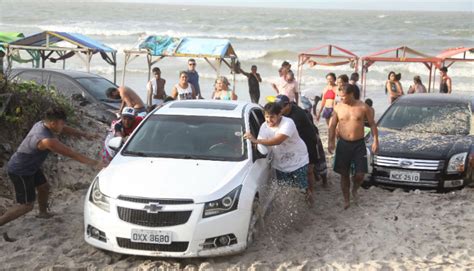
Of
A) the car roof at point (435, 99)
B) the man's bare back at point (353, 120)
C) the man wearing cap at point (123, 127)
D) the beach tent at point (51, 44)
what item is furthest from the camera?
the beach tent at point (51, 44)

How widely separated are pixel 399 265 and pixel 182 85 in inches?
290

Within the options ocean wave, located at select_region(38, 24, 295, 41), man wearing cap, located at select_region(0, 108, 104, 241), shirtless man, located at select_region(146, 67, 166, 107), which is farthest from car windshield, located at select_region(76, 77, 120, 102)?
ocean wave, located at select_region(38, 24, 295, 41)

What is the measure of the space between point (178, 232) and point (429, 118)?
5610 mm

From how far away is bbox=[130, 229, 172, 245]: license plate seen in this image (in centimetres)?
550

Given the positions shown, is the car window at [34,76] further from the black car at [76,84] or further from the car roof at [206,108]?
the car roof at [206,108]

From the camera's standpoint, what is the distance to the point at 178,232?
548 centimetres

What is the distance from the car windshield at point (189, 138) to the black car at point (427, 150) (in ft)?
8.37

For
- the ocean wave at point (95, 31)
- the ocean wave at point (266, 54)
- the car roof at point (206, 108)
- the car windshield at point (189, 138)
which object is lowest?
the ocean wave at point (266, 54)

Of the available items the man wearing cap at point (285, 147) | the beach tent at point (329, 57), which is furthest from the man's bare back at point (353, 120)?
the beach tent at point (329, 57)

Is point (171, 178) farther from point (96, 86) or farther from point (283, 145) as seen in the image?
point (96, 86)

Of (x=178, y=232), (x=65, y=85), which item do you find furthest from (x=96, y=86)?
(x=178, y=232)

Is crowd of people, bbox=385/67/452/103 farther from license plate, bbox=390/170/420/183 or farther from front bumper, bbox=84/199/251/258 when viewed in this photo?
front bumper, bbox=84/199/251/258

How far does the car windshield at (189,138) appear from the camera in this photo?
6.56m

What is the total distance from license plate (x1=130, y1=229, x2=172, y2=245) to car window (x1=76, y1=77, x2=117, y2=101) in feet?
25.3
